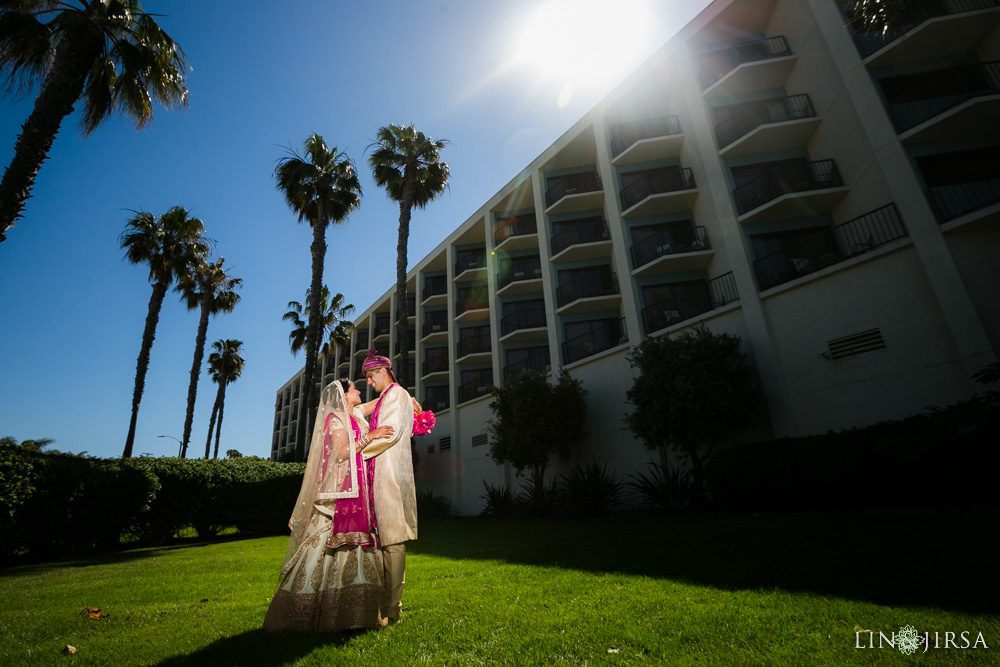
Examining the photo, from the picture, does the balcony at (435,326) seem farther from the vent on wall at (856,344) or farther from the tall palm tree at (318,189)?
the vent on wall at (856,344)

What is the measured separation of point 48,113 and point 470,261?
23.3m

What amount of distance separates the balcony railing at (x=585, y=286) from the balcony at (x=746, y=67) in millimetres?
9231

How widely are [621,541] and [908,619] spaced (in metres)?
4.81

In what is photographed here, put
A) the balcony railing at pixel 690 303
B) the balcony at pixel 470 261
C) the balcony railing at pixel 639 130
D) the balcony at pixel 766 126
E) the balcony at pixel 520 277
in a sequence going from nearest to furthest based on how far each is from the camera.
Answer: the balcony at pixel 766 126, the balcony railing at pixel 690 303, the balcony railing at pixel 639 130, the balcony at pixel 520 277, the balcony at pixel 470 261

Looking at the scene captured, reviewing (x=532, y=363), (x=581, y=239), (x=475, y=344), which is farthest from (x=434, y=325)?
(x=581, y=239)

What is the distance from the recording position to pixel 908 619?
3.19 meters

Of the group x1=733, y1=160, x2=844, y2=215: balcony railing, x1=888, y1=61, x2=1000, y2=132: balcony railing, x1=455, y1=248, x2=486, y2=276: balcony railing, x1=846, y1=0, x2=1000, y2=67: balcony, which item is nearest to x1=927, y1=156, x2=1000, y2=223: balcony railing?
x1=888, y1=61, x2=1000, y2=132: balcony railing

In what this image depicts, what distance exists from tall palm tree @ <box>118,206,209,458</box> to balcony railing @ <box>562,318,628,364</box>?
1899 cm

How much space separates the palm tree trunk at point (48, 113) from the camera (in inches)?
319

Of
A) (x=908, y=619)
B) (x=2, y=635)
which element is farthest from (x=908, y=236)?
(x=2, y=635)

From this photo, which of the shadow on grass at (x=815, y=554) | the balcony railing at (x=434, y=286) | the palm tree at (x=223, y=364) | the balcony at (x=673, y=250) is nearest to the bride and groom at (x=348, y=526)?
the shadow on grass at (x=815, y=554)

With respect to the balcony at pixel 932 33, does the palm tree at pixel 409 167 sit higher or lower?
higher

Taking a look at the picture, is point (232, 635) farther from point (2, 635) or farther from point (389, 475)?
point (2, 635)

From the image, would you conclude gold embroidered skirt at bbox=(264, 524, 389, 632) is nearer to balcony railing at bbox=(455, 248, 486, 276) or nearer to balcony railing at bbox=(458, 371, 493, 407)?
balcony railing at bbox=(458, 371, 493, 407)
